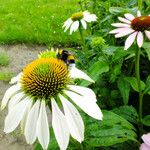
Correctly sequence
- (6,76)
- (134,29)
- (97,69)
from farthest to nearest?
(6,76) < (97,69) < (134,29)

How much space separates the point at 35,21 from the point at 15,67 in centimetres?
111

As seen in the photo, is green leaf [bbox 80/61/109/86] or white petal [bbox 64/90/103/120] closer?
white petal [bbox 64/90/103/120]

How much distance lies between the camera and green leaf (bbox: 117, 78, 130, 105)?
127 centimetres

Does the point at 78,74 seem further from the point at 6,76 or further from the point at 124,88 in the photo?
the point at 6,76

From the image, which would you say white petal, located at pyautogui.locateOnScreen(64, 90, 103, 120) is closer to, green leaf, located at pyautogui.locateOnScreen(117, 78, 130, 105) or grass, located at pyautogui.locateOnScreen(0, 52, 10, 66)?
green leaf, located at pyautogui.locateOnScreen(117, 78, 130, 105)

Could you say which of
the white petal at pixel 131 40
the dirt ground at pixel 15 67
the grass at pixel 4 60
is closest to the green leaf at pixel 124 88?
the white petal at pixel 131 40

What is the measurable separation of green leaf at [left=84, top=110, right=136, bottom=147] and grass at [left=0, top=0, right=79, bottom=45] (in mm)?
2760

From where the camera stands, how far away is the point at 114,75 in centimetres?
133

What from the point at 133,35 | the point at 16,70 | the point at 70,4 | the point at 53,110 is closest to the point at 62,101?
the point at 53,110

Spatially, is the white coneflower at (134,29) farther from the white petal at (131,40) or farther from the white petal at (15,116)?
the white petal at (15,116)

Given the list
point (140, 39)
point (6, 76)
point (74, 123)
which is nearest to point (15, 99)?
point (74, 123)

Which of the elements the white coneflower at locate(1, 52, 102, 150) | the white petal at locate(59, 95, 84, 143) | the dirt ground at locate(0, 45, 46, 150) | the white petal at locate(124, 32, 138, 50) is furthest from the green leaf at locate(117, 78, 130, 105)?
the dirt ground at locate(0, 45, 46, 150)

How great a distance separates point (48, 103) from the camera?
37.5 inches

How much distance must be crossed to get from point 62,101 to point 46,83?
83mm
